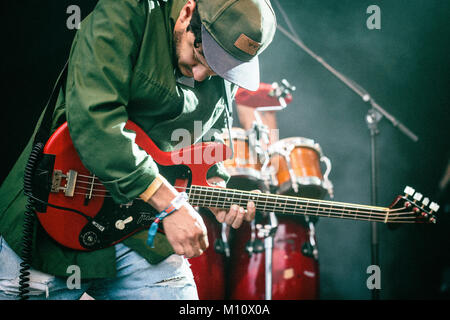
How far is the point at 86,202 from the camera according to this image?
1.65 meters

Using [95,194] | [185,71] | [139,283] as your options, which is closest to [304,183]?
[185,71]

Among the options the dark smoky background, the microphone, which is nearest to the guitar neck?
the microphone

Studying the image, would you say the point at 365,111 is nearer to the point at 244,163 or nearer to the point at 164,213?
the point at 244,163

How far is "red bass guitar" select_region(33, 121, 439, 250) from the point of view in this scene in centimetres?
154

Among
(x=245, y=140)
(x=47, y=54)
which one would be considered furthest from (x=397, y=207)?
(x=47, y=54)

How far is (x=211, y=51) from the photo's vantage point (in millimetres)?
1615

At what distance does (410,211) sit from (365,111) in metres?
2.63

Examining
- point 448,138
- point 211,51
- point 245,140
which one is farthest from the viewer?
point 448,138

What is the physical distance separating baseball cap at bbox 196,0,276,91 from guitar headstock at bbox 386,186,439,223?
1509mm

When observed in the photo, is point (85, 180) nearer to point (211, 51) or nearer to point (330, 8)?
point (211, 51)

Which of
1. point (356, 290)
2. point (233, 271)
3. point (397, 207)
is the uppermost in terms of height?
point (397, 207)

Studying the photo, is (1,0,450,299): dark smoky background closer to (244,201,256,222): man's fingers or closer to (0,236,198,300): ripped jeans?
(244,201,256,222): man's fingers

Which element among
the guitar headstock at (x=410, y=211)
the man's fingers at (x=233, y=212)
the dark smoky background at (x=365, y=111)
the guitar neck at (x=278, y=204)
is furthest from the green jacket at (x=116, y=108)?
the dark smoky background at (x=365, y=111)

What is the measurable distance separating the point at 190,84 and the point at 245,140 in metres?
1.32
